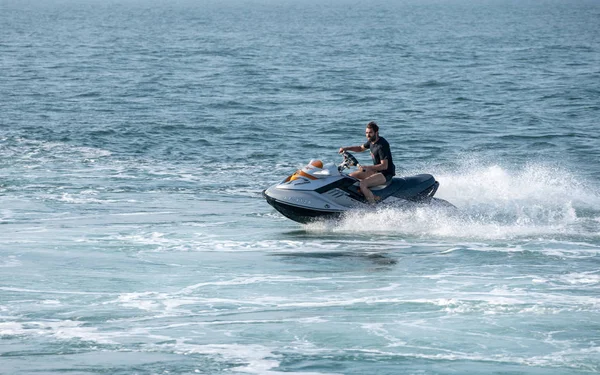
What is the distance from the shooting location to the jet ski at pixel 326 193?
1416 cm

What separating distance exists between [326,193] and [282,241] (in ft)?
3.00

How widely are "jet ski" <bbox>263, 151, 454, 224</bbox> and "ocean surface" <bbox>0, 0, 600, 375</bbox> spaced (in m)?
0.21

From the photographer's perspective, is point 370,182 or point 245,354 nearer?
point 245,354

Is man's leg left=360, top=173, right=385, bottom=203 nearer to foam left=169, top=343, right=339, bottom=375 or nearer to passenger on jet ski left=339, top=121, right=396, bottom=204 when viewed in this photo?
passenger on jet ski left=339, top=121, right=396, bottom=204

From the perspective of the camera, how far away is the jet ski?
14.2 meters

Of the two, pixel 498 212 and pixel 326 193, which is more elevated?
pixel 326 193

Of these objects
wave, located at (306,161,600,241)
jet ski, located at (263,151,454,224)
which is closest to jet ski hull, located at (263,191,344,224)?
jet ski, located at (263,151,454,224)

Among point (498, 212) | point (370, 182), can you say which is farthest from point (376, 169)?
point (498, 212)

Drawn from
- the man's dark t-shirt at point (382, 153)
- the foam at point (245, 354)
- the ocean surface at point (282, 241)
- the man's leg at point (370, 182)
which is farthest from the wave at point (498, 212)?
the foam at point (245, 354)

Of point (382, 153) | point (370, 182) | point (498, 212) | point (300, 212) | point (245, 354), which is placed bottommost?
point (498, 212)

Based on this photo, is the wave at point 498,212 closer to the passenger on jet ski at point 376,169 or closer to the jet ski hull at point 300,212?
the jet ski hull at point 300,212

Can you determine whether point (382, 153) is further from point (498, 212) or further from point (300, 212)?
point (498, 212)

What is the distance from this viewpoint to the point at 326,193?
46.8 ft

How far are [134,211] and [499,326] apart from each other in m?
Answer: 7.72
